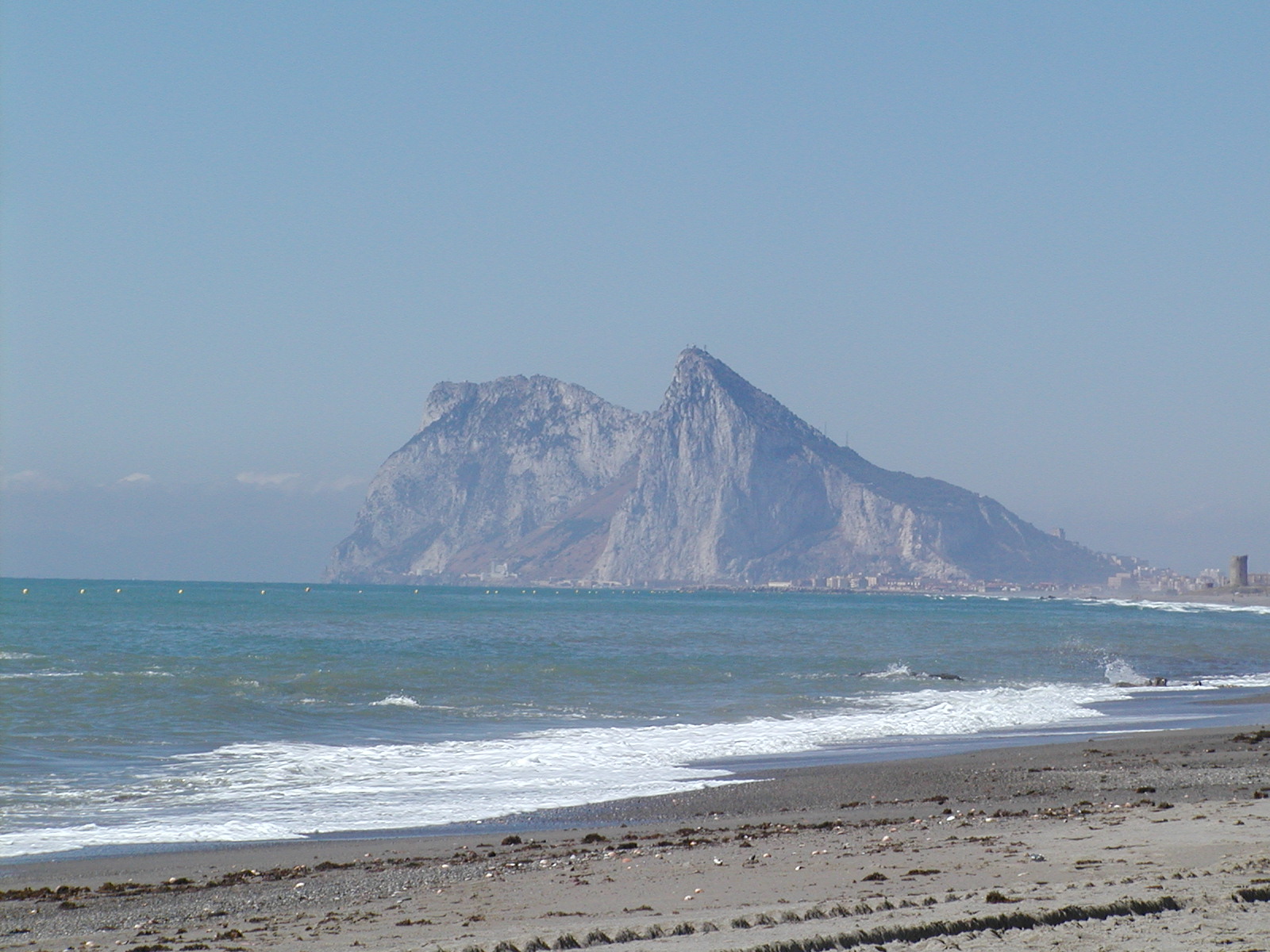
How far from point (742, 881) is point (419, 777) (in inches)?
307

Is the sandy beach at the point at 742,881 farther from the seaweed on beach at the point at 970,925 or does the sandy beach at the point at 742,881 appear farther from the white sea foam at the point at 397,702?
the white sea foam at the point at 397,702

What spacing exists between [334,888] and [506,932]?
2282 mm

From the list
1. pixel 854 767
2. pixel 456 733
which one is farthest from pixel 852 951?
pixel 456 733

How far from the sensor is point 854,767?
1559 cm

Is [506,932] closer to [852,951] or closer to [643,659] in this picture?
[852,951]

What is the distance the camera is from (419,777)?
601 inches

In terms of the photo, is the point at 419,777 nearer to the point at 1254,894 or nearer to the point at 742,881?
the point at 742,881

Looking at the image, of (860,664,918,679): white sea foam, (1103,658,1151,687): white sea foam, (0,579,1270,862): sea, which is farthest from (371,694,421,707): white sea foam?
(1103,658,1151,687): white sea foam

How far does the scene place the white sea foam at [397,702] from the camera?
25133 millimetres

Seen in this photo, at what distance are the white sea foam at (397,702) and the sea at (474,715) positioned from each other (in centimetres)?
8

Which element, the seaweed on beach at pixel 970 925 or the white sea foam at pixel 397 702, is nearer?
the seaweed on beach at pixel 970 925

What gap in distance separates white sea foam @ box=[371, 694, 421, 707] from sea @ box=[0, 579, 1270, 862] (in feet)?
0.27

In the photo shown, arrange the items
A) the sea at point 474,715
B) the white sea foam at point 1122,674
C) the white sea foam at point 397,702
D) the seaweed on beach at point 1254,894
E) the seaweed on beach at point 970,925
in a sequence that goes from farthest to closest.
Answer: the white sea foam at point 1122,674
the white sea foam at point 397,702
the sea at point 474,715
the seaweed on beach at point 1254,894
the seaweed on beach at point 970,925

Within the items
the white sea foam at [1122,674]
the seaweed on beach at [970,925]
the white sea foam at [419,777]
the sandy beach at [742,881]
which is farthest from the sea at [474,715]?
the seaweed on beach at [970,925]
